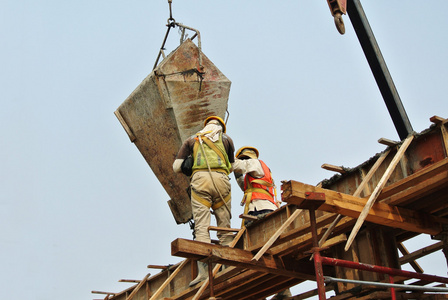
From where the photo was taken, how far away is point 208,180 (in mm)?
10242

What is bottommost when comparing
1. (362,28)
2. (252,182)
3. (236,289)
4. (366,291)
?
(366,291)

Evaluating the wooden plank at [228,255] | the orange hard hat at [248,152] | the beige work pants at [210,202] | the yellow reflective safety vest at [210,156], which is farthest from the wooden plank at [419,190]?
the orange hard hat at [248,152]

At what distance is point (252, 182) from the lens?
37.3 ft

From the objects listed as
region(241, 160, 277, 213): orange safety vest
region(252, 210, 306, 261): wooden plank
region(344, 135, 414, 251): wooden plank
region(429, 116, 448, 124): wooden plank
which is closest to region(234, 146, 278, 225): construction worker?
region(241, 160, 277, 213): orange safety vest

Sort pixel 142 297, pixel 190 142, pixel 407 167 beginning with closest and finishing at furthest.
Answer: pixel 407 167, pixel 190 142, pixel 142 297

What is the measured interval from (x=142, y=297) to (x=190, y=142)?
3306mm

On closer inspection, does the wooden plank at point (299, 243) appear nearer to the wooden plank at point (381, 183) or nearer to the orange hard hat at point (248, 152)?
the wooden plank at point (381, 183)

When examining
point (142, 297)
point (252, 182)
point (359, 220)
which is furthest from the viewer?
point (142, 297)

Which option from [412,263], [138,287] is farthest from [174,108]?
[412,263]

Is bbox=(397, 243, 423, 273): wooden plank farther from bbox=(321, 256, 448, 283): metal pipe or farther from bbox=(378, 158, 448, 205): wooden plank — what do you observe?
bbox=(378, 158, 448, 205): wooden plank

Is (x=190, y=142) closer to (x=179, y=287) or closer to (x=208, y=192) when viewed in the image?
(x=208, y=192)

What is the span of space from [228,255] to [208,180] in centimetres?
215

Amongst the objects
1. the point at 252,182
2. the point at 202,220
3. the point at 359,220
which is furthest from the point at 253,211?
the point at 359,220

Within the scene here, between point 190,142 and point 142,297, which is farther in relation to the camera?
point 142,297
